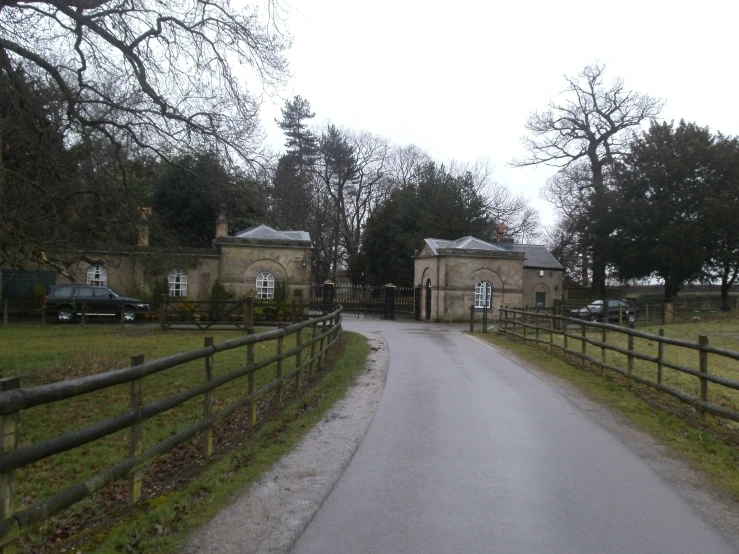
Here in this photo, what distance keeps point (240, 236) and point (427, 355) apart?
2247cm

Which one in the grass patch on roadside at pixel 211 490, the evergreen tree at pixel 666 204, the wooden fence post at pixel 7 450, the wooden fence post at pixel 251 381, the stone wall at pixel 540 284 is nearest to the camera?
the wooden fence post at pixel 7 450

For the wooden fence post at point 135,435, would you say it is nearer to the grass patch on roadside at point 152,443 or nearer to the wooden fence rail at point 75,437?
the wooden fence rail at point 75,437

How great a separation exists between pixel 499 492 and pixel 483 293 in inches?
1345

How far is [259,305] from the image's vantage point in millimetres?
32656

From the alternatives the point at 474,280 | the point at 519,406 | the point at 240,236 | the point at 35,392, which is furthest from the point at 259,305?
the point at 35,392

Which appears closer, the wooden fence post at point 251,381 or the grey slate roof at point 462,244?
the wooden fence post at point 251,381

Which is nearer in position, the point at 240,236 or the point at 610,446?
the point at 610,446

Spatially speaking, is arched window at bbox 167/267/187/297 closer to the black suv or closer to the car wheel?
the black suv

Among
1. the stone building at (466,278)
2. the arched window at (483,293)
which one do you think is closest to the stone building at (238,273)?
the stone building at (466,278)

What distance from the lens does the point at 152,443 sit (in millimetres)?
8258

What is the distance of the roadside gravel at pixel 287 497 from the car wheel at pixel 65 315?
24.4m

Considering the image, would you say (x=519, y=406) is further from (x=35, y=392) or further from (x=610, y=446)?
(x=35, y=392)

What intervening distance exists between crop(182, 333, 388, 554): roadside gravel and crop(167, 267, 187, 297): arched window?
29.5m

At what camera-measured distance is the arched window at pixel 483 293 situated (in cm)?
3909
